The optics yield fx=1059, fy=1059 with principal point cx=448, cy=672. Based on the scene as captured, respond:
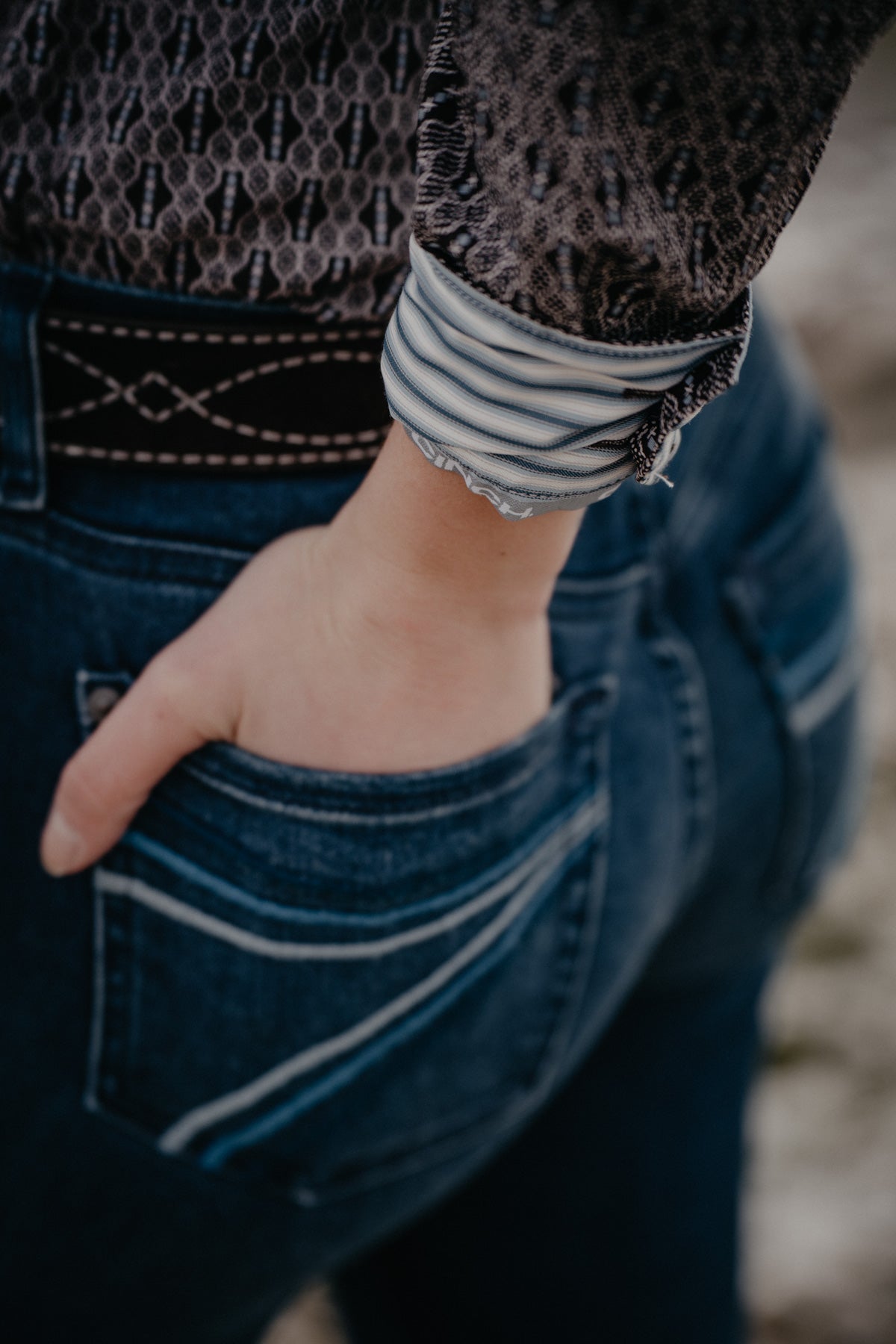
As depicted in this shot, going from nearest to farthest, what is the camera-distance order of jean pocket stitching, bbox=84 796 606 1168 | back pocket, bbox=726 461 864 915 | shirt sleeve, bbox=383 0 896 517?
shirt sleeve, bbox=383 0 896 517 < jean pocket stitching, bbox=84 796 606 1168 < back pocket, bbox=726 461 864 915

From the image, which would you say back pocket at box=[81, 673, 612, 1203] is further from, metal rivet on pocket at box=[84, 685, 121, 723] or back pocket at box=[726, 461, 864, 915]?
back pocket at box=[726, 461, 864, 915]

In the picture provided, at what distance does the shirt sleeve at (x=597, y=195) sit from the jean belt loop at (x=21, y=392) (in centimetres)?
22

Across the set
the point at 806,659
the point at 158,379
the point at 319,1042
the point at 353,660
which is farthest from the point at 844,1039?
the point at 158,379

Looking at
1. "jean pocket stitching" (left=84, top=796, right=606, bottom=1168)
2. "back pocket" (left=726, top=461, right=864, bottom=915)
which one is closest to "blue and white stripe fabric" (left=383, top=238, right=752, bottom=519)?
"jean pocket stitching" (left=84, top=796, right=606, bottom=1168)

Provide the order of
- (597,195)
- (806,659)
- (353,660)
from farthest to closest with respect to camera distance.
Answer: (806,659) → (353,660) → (597,195)

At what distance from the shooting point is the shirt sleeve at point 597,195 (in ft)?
1.36

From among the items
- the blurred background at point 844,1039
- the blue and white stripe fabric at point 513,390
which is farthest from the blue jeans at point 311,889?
the blurred background at point 844,1039

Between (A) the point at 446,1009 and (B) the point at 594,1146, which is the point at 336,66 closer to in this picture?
(A) the point at 446,1009

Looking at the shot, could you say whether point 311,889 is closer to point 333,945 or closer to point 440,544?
point 333,945

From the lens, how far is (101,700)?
0.60 meters

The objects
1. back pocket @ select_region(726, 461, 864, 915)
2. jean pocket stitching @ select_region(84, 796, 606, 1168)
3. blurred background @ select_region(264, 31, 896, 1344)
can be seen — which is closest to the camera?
jean pocket stitching @ select_region(84, 796, 606, 1168)

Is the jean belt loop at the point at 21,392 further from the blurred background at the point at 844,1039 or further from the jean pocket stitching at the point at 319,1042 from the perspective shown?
the blurred background at the point at 844,1039

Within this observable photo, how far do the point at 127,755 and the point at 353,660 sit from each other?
0.45ft

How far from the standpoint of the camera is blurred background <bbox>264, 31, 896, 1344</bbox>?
162cm
